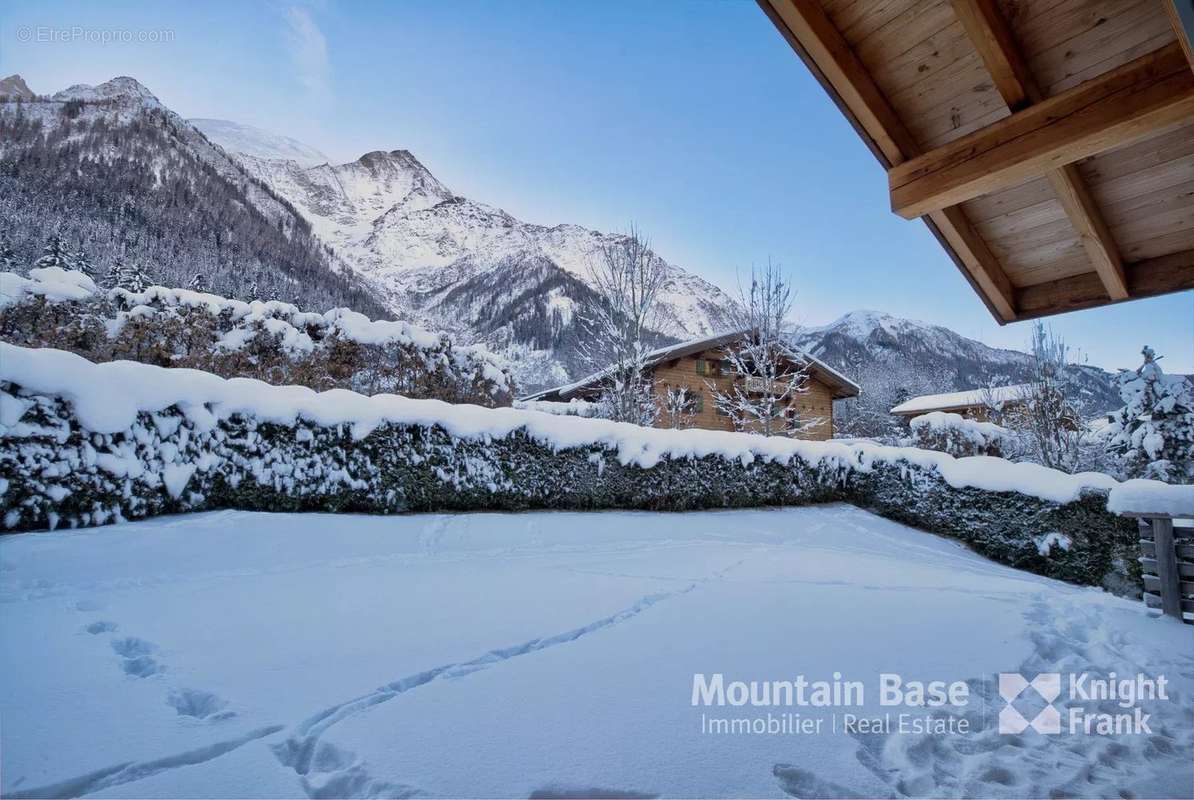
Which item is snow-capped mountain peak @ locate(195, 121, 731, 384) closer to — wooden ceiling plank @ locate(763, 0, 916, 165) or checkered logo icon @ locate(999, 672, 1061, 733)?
wooden ceiling plank @ locate(763, 0, 916, 165)

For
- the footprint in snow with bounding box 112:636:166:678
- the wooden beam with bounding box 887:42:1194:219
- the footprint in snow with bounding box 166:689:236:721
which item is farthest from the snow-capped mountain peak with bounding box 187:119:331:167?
the wooden beam with bounding box 887:42:1194:219

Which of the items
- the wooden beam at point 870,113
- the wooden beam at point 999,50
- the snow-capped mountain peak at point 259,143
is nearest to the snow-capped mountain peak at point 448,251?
the snow-capped mountain peak at point 259,143

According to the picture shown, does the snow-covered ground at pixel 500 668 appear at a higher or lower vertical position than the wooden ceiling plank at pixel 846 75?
lower

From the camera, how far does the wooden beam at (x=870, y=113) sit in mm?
2541

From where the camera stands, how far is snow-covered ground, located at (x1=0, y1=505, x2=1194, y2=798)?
1336 mm

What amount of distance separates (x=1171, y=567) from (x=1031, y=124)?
350cm

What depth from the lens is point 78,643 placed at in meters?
2.07

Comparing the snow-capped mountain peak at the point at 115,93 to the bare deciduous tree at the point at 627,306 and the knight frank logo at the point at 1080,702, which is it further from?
the knight frank logo at the point at 1080,702

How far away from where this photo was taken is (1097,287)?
3.25 m

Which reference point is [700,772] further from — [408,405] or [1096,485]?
[1096,485]

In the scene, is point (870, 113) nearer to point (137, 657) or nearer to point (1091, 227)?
point (1091, 227)

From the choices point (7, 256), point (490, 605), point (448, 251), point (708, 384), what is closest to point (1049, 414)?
point (708, 384)

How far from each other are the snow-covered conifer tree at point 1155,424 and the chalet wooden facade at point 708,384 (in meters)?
6.63

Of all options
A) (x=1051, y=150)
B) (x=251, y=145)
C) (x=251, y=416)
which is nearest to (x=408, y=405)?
(x=251, y=416)
